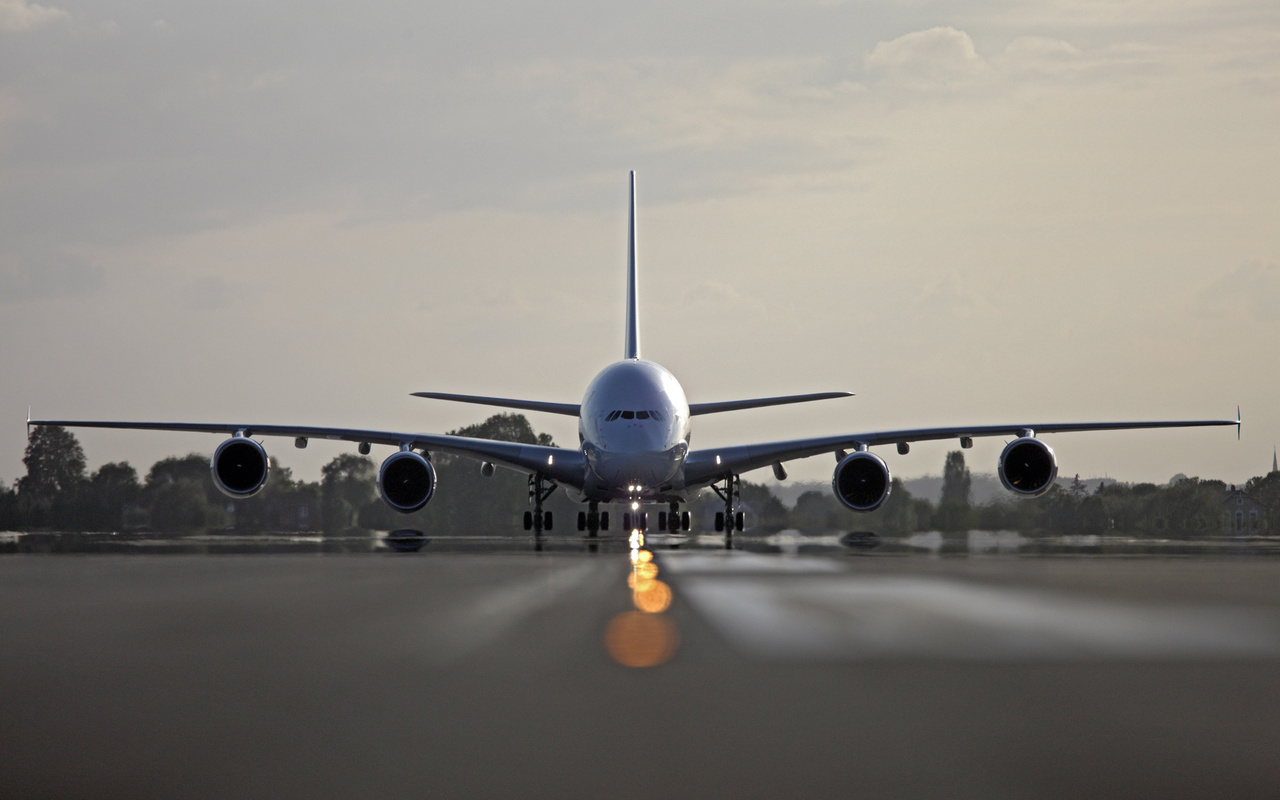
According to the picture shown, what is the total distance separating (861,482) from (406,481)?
36.8 ft

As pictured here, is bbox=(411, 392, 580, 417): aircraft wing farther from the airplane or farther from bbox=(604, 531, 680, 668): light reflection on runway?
bbox=(604, 531, 680, 668): light reflection on runway

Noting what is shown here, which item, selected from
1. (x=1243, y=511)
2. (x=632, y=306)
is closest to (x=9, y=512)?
(x=632, y=306)

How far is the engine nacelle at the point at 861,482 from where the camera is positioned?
96.8ft

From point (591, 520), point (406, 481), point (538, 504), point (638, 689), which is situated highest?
point (406, 481)

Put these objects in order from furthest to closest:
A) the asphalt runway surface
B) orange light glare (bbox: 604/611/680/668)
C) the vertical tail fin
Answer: the vertical tail fin → orange light glare (bbox: 604/611/680/668) → the asphalt runway surface

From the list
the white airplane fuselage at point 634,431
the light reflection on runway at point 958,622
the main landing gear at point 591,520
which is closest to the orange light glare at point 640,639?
the light reflection on runway at point 958,622

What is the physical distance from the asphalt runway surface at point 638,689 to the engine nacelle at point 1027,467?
15827 millimetres

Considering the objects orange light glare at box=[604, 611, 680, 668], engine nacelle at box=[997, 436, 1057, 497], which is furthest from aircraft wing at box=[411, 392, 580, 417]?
orange light glare at box=[604, 611, 680, 668]

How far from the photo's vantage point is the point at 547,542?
27.9 m

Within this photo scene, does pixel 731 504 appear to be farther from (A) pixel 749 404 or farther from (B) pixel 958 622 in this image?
(B) pixel 958 622

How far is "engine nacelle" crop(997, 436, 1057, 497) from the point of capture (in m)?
30.3

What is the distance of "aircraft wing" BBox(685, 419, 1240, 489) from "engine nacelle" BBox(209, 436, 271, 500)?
35.1ft

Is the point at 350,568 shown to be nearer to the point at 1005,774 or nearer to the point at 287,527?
the point at 1005,774

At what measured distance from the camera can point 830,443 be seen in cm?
3075
